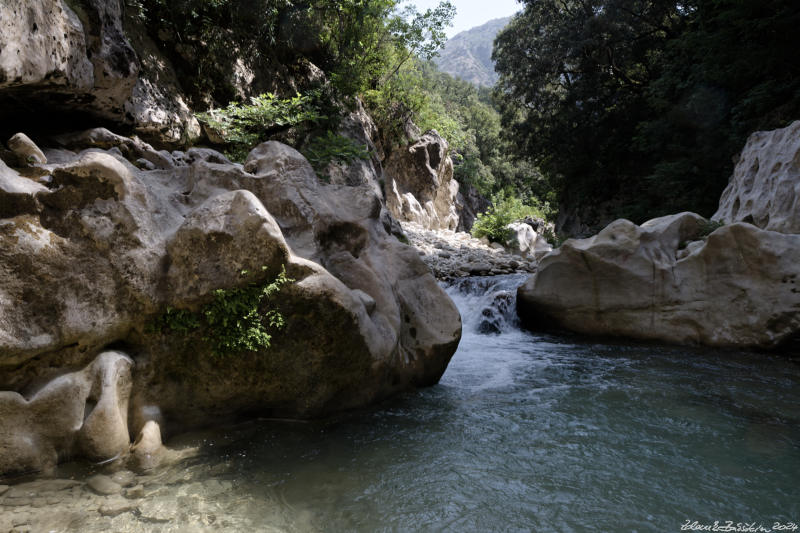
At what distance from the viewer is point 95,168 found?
3.67 meters

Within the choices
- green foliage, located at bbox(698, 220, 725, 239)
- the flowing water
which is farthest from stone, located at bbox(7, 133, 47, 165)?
green foliage, located at bbox(698, 220, 725, 239)

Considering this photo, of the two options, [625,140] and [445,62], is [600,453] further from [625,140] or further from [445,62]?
[445,62]

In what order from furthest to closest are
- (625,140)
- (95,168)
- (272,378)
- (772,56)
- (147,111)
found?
1. (625,140)
2. (772,56)
3. (147,111)
4. (272,378)
5. (95,168)

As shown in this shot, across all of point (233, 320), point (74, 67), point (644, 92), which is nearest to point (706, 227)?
point (233, 320)

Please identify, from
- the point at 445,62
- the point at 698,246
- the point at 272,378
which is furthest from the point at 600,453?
the point at 445,62

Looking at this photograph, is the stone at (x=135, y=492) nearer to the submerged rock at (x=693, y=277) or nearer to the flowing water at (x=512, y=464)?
the flowing water at (x=512, y=464)

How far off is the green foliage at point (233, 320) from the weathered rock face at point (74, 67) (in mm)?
2774

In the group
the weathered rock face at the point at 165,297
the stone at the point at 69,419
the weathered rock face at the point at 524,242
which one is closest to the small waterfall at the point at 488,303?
the weathered rock face at the point at 165,297

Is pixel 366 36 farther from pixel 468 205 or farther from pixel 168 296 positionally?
pixel 468 205

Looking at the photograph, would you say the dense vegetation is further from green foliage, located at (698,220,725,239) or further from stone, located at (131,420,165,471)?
stone, located at (131,420,165,471)

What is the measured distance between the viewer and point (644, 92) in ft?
55.3

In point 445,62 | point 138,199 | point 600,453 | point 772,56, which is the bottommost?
point 600,453

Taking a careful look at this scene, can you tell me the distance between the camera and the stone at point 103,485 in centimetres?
299

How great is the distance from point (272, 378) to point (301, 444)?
65 cm
